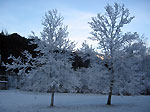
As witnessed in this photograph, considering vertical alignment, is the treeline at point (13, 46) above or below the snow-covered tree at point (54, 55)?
above

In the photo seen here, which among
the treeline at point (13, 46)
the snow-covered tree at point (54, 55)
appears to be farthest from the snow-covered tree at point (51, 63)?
the treeline at point (13, 46)

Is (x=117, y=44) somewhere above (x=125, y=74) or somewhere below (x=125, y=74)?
above

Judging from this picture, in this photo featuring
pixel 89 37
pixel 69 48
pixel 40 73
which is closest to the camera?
pixel 40 73

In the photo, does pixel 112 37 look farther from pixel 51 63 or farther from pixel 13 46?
pixel 13 46

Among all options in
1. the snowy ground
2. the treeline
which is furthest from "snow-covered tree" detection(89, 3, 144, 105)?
the treeline

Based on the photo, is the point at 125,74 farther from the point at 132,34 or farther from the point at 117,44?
the point at 132,34

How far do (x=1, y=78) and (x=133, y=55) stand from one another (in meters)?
23.4

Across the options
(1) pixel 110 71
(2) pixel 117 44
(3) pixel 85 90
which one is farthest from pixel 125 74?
(3) pixel 85 90

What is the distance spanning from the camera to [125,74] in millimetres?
12141

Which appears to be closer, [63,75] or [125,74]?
[63,75]

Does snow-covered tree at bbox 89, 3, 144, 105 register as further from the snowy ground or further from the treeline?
the treeline

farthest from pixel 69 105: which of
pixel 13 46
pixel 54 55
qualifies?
pixel 13 46

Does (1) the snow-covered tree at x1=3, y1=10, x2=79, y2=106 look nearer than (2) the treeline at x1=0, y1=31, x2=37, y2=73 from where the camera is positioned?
Yes

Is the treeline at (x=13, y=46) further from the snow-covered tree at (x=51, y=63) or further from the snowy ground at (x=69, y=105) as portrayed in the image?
the snow-covered tree at (x=51, y=63)
